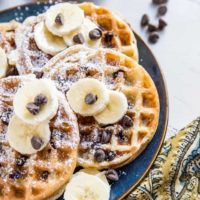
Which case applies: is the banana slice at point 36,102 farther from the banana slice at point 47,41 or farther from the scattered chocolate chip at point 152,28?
the scattered chocolate chip at point 152,28

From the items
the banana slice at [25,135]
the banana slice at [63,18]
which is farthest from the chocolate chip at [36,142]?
the banana slice at [63,18]

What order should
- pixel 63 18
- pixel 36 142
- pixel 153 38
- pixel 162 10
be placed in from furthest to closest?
1. pixel 162 10
2. pixel 153 38
3. pixel 63 18
4. pixel 36 142

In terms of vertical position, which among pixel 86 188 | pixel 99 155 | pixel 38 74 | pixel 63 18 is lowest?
pixel 86 188

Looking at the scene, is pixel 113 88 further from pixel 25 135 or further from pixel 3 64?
pixel 3 64

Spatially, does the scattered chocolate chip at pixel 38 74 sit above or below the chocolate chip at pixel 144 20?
above

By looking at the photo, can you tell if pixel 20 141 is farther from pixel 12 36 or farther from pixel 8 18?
pixel 8 18

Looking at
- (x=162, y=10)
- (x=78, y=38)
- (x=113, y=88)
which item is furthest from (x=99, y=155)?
(x=162, y=10)
